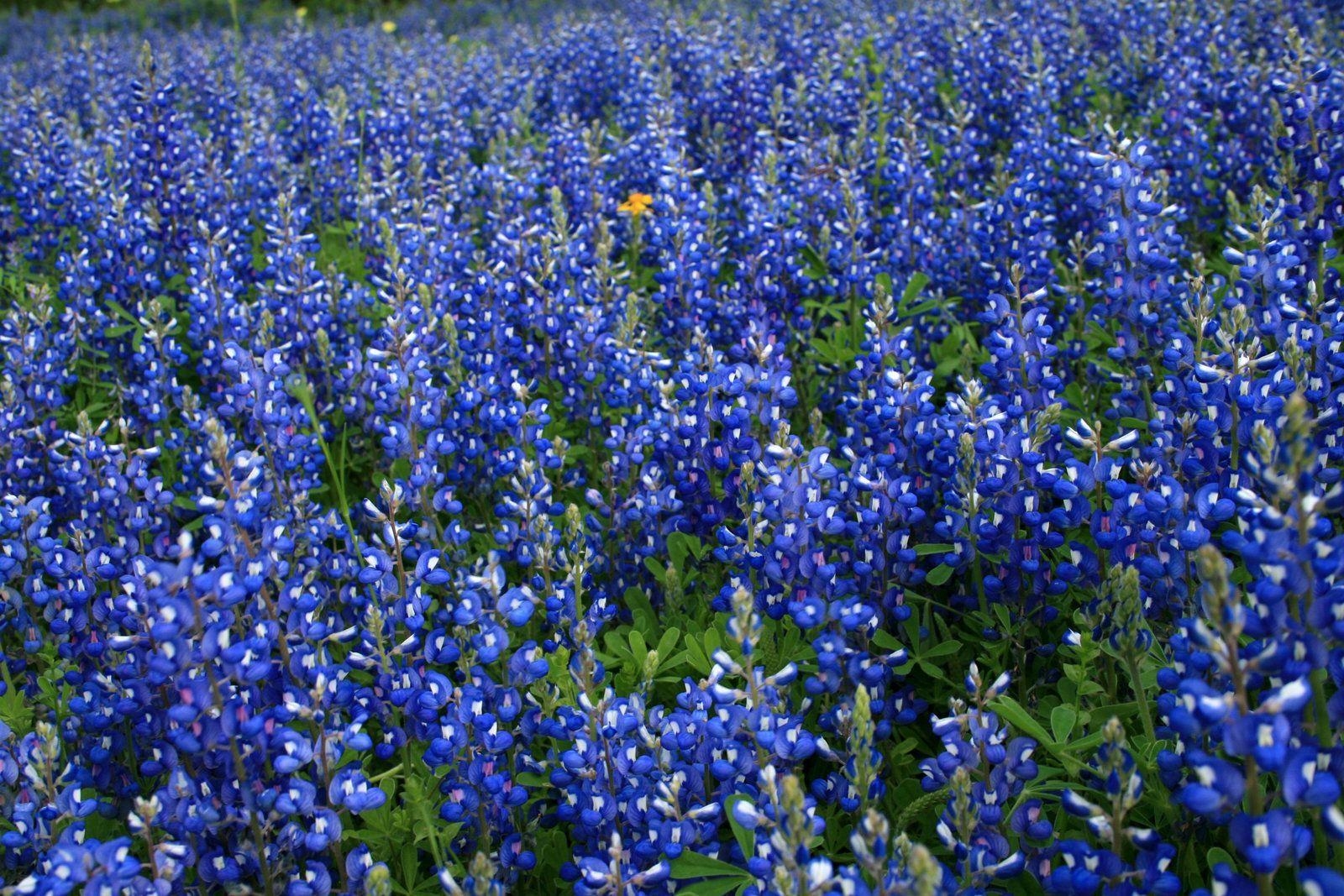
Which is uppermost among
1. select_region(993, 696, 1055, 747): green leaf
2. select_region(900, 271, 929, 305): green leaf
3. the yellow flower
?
the yellow flower

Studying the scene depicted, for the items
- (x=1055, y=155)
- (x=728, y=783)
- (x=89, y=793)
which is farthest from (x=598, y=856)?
(x=1055, y=155)

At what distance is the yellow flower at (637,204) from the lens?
6.68 metres

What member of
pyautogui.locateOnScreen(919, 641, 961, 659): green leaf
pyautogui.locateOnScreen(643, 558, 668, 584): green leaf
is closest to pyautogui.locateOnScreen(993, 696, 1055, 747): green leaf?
pyautogui.locateOnScreen(919, 641, 961, 659): green leaf

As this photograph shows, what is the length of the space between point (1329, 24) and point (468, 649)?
8867mm

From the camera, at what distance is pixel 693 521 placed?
393 centimetres

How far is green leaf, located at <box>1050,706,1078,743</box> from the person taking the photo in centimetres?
279

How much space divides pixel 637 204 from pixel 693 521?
3295 millimetres

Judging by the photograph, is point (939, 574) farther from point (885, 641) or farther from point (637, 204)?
point (637, 204)

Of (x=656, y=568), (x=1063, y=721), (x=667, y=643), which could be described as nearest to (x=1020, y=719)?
(x=1063, y=721)

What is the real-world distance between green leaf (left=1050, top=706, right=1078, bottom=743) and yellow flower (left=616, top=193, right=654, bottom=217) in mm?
4345

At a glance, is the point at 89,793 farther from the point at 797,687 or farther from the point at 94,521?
the point at 797,687

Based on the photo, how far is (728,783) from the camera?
2.71 metres

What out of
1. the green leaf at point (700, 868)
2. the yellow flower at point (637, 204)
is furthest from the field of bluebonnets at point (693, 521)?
the yellow flower at point (637, 204)

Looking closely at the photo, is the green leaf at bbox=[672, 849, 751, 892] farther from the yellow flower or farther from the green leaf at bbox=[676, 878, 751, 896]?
the yellow flower
